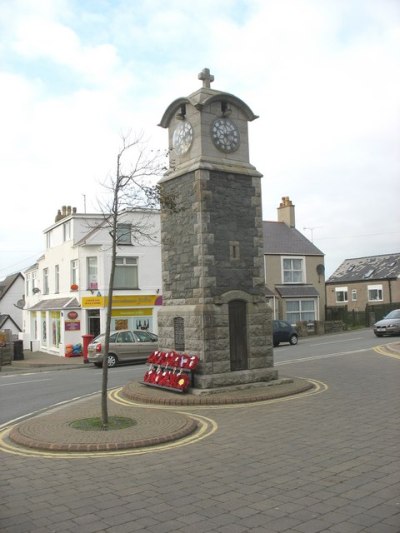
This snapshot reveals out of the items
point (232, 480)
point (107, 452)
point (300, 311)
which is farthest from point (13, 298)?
point (232, 480)

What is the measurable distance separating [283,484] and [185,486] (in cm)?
114

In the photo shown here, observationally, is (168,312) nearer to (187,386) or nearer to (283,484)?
(187,386)

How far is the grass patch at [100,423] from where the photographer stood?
9.34 m

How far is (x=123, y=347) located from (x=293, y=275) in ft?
70.0

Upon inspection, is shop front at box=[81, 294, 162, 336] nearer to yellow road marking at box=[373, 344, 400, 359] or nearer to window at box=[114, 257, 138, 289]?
window at box=[114, 257, 138, 289]

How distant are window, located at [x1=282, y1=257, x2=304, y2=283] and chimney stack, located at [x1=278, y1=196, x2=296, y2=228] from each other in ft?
14.3

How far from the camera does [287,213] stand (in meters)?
45.4

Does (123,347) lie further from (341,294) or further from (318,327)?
(341,294)

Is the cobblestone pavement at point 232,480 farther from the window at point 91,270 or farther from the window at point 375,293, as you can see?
the window at point 375,293

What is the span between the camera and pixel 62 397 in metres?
14.1

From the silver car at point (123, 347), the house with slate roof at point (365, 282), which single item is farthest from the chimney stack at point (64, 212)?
the house with slate roof at point (365, 282)

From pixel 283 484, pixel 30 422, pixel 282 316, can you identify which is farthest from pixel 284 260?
pixel 283 484

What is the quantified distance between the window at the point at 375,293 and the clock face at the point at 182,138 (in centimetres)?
4535

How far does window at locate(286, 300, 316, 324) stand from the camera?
4009 centimetres
